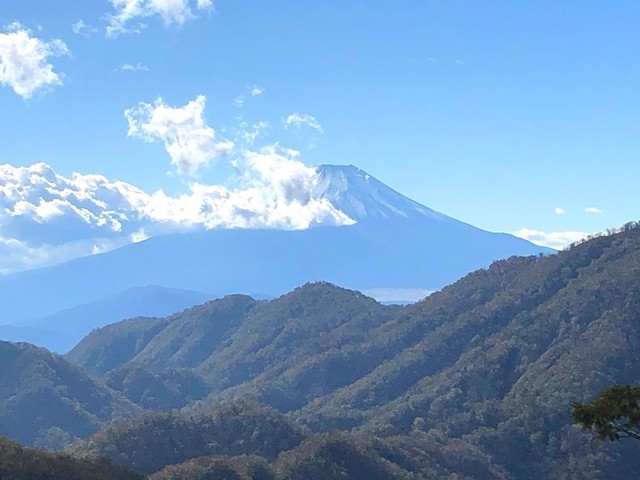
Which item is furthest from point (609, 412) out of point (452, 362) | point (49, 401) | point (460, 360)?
point (49, 401)

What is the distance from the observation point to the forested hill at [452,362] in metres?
53.1

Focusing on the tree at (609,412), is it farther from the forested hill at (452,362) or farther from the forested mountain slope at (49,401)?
the forested mountain slope at (49,401)

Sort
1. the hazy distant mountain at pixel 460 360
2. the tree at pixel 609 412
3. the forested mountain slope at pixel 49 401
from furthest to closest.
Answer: the forested mountain slope at pixel 49 401, the hazy distant mountain at pixel 460 360, the tree at pixel 609 412

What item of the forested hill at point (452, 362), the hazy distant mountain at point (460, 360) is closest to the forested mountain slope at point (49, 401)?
the forested hill at point (452, 362)

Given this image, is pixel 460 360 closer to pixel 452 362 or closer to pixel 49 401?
pixel 452 362

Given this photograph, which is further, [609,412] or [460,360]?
[460,360]

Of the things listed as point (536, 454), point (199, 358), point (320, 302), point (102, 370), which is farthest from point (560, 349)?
point (102, 370)

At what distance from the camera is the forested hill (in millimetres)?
53125

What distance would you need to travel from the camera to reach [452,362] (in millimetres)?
73188

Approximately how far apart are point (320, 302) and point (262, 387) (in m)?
31.0

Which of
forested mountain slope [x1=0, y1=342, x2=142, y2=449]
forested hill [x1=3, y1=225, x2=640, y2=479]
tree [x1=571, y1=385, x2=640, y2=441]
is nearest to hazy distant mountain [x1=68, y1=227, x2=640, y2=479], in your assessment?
forested hill [x1=3, y1=225, x2=640, y2=479]

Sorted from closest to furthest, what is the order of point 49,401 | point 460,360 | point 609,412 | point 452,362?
point 609,412, point 460,360, point 452,362, point 49,401

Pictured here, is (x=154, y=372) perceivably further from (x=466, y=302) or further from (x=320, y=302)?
(x=466, y=302)

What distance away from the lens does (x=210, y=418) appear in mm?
49344
